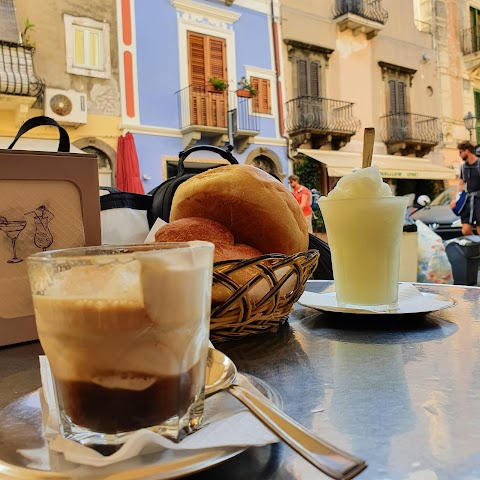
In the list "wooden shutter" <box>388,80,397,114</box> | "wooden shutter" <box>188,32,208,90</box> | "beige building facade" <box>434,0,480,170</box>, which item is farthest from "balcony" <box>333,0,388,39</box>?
"wooden shutter" <box>188,32,208,90</box>

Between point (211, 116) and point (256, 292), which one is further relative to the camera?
point (211, 116)

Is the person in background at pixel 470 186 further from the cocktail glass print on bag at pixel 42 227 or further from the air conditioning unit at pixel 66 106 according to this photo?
the air conditioning unit at pixel 66 106

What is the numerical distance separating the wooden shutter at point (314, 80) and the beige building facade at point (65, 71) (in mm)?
3890

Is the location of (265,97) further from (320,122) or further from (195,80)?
(195,80)

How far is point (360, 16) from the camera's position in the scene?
401 inches

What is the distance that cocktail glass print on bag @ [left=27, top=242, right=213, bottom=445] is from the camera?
1.20 ft

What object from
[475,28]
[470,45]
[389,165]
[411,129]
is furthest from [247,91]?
[475,28]

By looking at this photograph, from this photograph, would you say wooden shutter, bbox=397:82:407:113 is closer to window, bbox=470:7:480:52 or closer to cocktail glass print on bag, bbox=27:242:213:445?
window, bbox=470:7:480:52

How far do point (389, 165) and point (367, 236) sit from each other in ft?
33.5

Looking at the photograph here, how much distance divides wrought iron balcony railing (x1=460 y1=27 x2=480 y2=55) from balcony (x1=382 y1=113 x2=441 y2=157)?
215cm

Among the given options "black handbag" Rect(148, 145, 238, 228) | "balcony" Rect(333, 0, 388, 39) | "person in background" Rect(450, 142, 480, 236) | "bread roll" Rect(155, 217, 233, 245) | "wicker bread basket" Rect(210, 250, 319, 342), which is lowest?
"wicker bread basket" Rect(210, 250, 319, 342)

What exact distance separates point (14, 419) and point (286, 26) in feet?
32.8

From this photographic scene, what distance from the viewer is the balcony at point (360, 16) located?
10094 millimetres

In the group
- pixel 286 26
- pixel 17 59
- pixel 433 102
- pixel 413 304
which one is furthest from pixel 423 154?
pixel 413 304
